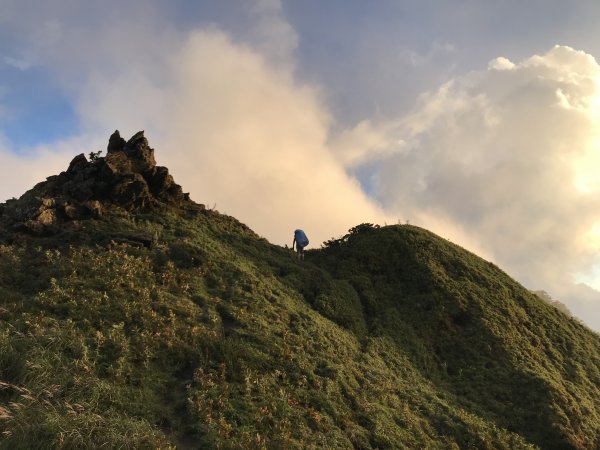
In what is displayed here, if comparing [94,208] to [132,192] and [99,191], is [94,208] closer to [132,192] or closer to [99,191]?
[99,191]

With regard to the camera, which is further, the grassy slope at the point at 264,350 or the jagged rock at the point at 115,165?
the jagged rock at the point at 115,165

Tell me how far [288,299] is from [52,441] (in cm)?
1687

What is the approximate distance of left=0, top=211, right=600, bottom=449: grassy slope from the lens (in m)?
14.3

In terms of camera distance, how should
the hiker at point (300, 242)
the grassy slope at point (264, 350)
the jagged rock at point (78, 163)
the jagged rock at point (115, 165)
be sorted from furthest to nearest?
the hiker at point (300, 242) → the jagged rock at point (78, 163) → the jagged rock at point (115, 165) → the grassy slope at point (264, 350)

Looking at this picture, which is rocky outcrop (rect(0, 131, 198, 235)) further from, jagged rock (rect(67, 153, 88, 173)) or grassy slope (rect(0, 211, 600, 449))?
grassy slope (rect(0, 211, 600, 449))

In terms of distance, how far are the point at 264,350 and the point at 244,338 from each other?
123cm

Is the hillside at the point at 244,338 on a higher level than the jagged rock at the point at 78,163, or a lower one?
lower

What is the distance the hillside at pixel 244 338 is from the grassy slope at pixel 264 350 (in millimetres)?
94

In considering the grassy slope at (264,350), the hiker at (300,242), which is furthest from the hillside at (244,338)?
the hiker at (300,242)

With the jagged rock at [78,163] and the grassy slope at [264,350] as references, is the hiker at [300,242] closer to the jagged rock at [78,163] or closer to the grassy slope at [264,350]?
the grassy slope at [264,350]

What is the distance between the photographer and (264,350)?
19500 mm

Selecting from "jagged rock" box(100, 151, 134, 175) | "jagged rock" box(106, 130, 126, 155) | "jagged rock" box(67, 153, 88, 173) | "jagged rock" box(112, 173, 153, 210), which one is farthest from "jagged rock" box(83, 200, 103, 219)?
"jagged rock" box(106, 130, 126, 155)

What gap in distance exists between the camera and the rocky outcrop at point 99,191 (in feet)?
90.1

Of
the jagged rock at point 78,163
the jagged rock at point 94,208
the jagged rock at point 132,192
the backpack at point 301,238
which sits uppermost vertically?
the backpack at point 301,238
